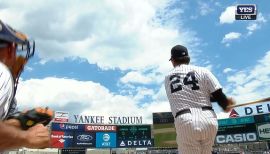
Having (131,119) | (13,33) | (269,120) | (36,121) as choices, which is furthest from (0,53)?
(131,119)

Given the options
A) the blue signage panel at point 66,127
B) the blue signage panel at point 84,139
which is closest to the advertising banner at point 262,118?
the blue signage panel at point 84,139

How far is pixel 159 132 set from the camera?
41.2m

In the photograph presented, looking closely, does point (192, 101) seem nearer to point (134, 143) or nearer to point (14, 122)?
point (14, 122)

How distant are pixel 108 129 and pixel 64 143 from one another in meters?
5.15

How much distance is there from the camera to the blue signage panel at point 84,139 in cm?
4038

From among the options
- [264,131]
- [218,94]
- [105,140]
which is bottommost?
[218,94]

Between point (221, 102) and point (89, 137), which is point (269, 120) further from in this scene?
point (221, 102)

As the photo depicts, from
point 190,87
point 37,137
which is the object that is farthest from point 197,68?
point 37,137

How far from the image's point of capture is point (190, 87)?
5098 mm

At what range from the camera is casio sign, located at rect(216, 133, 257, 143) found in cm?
3797

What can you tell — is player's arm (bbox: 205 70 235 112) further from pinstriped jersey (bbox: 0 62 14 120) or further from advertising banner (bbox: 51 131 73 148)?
advertising banner (bbox: 51 131 73 148)

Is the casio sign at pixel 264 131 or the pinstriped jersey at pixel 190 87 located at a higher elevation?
the casio sign at pixel 264 131

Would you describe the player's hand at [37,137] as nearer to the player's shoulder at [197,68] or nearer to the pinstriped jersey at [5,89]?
the pinstriped jersey at [5,89]

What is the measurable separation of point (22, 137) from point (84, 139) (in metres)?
39.3
